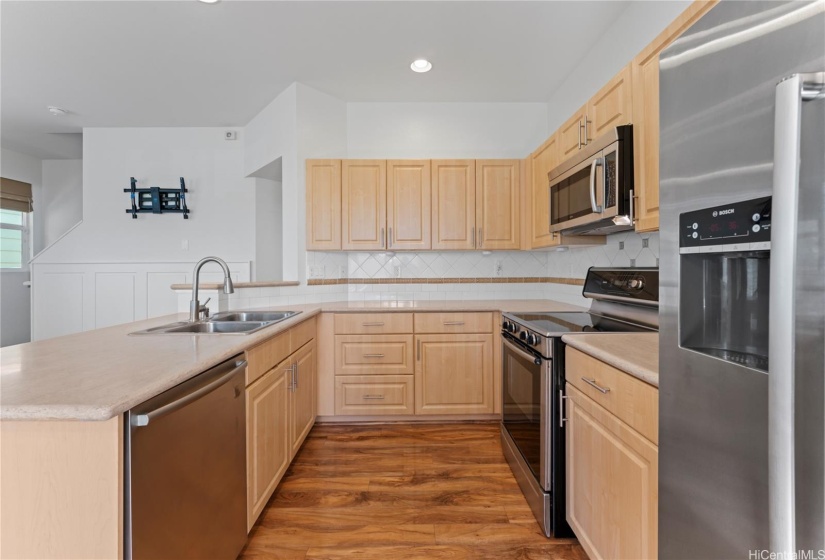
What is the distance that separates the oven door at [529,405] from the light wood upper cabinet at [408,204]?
4.12ft

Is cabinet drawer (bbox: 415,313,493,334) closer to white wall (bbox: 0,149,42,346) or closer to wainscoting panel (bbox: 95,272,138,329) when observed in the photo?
wainscoting panel (bbox: 95,272,138,329)

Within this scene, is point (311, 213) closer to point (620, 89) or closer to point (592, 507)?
point (620, 89)

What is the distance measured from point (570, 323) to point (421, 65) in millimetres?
2218

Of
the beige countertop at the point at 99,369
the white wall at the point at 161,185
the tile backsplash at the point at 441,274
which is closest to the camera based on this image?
the beige countertop at the point at 99,369

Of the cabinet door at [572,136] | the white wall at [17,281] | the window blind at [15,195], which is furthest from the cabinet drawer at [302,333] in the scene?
the window blind at [15,195]

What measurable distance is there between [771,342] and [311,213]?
303cm

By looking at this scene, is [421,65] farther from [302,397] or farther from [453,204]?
[302,397]

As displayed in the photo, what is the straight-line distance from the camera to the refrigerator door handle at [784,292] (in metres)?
0.52

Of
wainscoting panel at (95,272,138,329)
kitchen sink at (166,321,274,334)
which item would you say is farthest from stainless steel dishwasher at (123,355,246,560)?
wainscoting panel at (95,272,138,329)

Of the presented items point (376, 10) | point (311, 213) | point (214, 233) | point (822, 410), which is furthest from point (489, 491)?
point (214, 233)

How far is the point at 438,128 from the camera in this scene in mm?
3545

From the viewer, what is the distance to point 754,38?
2.01ft

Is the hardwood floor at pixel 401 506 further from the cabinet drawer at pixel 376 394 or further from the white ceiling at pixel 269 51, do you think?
the white ceiling at pixel 269 51

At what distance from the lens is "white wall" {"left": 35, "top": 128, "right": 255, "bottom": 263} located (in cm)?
418
